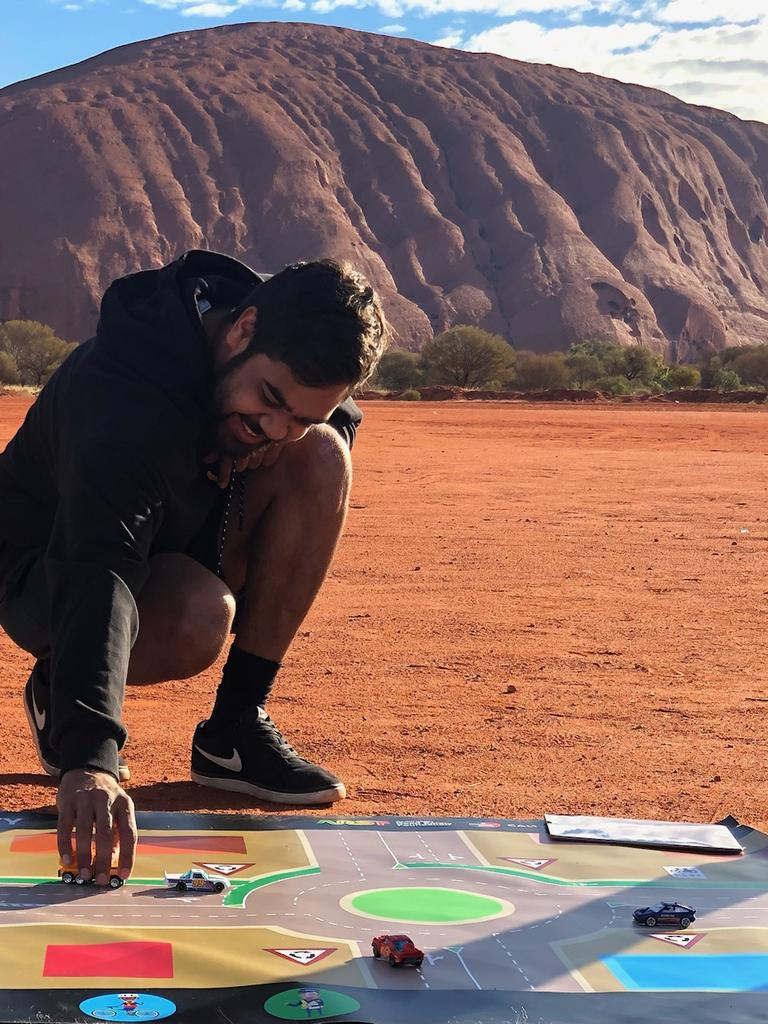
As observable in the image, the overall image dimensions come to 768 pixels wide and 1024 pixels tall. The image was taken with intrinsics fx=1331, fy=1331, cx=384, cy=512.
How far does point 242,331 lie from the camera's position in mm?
2711

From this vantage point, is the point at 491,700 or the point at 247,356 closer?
the point at 247,356

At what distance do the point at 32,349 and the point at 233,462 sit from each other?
1723 inches

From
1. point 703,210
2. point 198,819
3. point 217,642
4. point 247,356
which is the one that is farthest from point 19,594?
point 703,210

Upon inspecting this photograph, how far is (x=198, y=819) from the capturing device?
2.90 m

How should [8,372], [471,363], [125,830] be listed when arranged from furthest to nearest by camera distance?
[471,363] < [8,372] < [125,830]

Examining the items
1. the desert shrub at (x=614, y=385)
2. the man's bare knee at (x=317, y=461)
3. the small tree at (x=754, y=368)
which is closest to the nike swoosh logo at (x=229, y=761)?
the man's bare knee at (x=317, y=461)

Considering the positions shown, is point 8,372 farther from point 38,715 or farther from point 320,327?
point 320,327

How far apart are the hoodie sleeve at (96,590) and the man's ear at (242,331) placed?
1.02 ft

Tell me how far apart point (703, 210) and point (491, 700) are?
82.3m

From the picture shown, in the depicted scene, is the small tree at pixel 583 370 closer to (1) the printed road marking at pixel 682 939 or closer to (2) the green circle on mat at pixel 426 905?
(2) the green circle on mat at pixel 426 905

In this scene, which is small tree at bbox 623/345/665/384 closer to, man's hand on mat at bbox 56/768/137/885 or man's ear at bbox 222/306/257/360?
man's ear at bbox 222/306/257/360

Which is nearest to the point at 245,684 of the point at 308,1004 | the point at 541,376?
the point at 308,1004

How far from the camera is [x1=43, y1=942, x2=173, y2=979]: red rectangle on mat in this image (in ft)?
6.56

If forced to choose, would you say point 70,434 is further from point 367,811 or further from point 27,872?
point 367,811
